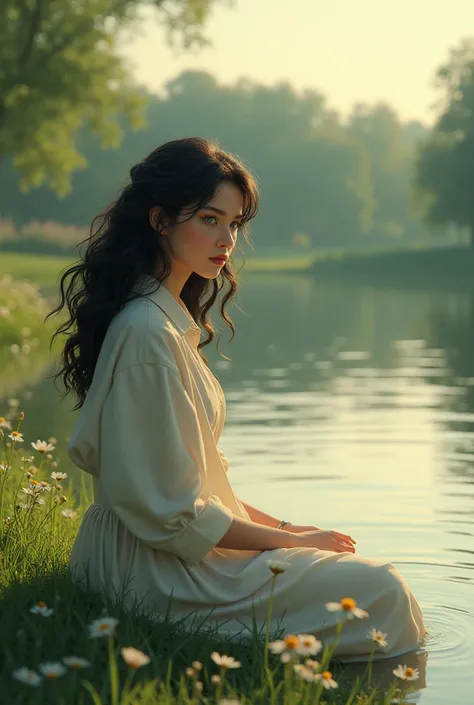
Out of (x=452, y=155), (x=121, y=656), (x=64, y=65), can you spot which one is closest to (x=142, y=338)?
(x=121, y=656)

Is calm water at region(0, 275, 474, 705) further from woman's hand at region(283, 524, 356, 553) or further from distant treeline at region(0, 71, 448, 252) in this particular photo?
distant treeline at region(0, 71, 448, 252)

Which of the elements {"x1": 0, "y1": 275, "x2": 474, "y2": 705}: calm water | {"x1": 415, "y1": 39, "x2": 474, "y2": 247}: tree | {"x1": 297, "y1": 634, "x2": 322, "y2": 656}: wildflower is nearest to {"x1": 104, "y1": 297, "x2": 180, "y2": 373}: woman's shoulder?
{"x1": 297, "y1": 634, "x2": 322, "y2": 656}: wildflower

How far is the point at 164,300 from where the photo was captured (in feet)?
13.1

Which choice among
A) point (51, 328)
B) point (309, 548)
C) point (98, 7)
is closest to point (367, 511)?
point (309, 548)

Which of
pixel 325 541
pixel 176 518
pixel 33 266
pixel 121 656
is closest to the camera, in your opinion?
pixel 121 656

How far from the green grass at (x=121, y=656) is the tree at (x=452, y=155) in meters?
47.6

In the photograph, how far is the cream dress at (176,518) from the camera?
3738 millimetres

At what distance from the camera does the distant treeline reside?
76.0 meters

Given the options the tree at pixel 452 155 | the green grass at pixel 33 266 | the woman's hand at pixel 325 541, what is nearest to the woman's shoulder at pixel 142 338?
the woman's hand at pixel 325 541

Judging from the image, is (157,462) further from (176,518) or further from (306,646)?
(306,646)

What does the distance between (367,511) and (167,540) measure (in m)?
3.35

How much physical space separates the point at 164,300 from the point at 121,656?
1090 millimetres

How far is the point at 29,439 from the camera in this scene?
903 cm

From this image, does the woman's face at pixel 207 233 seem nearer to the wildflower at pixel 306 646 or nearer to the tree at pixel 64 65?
the wildflower at pixel 306 646
